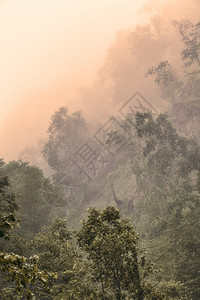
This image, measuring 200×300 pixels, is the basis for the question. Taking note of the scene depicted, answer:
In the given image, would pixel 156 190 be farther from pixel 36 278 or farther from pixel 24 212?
pixel 36 278

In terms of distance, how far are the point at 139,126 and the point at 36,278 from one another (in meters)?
36.8

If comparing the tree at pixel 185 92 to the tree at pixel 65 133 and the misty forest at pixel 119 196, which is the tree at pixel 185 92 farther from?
the tree at pixel 65 133

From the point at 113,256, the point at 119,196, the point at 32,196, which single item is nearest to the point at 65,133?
the point at 119,196

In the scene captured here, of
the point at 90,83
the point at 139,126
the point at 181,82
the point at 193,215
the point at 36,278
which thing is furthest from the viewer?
the point at 90,83

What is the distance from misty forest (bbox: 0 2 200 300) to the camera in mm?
12211

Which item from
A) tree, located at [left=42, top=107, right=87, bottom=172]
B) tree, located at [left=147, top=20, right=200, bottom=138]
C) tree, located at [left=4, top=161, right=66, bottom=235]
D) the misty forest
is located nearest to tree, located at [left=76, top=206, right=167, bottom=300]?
the misty forest

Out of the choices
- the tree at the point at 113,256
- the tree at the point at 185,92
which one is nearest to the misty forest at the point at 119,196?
the tree at the point at 113,256

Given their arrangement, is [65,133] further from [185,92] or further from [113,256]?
[113,256]

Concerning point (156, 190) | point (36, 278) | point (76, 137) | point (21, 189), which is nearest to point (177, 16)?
point (76, 137)

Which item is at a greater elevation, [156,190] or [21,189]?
[21,189]

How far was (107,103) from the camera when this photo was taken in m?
123

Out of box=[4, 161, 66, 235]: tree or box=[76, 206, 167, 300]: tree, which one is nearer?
box=[76, 206, 167, 300]: tree

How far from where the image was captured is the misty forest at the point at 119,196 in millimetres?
12211

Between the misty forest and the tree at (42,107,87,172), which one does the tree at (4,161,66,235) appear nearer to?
the misty forest
